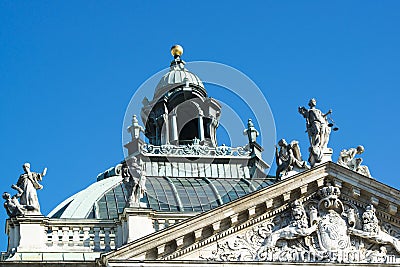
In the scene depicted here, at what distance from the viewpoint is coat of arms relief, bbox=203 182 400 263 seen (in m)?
51.0

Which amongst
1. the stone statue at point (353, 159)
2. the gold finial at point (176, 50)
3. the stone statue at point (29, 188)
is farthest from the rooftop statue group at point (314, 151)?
the gold finial at point (176, 50)

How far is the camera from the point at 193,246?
50906mm

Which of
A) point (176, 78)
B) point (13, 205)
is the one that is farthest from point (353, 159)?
point (176, 78)

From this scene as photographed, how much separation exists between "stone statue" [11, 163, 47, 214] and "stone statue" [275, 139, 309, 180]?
31.2 ft

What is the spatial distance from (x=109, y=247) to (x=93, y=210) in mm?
5968

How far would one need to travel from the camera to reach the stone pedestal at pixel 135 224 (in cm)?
5156

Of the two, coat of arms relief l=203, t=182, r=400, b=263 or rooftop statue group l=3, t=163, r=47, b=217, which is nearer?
coat of arms relief l=203, t=182, r=400, b=263

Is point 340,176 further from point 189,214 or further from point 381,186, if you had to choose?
point 189,214

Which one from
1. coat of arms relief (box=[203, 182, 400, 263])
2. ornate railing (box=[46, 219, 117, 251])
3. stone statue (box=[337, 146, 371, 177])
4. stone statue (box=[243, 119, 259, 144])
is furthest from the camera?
stone statue (box=[243, 119, 259, 144])

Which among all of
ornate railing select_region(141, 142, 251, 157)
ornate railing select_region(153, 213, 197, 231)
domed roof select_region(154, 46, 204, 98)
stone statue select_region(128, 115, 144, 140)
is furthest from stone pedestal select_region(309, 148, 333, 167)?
Answer: domed roof select_region(154, 46, 204, 98)

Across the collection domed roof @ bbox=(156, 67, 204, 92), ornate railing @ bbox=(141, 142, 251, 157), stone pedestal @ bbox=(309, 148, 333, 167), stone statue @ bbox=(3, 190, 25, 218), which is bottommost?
stone statue @ bbox=(3, 190, 25, 218)

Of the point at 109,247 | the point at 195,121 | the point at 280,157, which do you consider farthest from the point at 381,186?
the point at 195,121

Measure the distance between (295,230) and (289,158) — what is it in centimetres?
456

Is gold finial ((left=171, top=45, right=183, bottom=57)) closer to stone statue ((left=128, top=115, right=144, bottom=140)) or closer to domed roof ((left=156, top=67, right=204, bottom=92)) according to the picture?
domed roof ((left=156, top=67, right=204, bottom=92))
